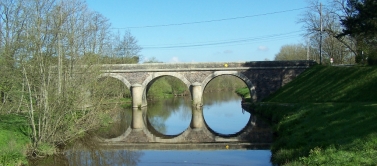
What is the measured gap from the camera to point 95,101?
791 inches

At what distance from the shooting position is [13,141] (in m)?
14.3

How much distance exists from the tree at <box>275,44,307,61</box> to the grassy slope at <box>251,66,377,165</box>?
1195 inches

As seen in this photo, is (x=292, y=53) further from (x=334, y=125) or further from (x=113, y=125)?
(x=334, y=125)

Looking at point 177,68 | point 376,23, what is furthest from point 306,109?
point 177,68

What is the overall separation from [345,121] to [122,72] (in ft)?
89.8

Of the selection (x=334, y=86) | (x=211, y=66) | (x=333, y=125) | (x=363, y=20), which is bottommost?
(x=333, y=125)

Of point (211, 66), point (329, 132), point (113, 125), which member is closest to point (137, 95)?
point (211, 66)

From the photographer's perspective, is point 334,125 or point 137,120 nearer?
point 334,125

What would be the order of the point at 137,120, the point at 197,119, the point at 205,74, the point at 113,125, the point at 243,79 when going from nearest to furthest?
1. the point at 113,125
2. the point at 197,119
3. the point at 137,120
4. the point at 243,79
5. the point at 205,74

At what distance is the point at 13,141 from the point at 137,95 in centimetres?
2437

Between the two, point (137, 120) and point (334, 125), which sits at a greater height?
point (334, 125)

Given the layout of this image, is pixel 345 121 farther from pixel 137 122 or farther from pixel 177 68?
pixel 177 68

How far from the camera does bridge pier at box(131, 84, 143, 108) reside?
126 ft

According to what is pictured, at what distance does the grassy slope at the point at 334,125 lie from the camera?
10.5 m
